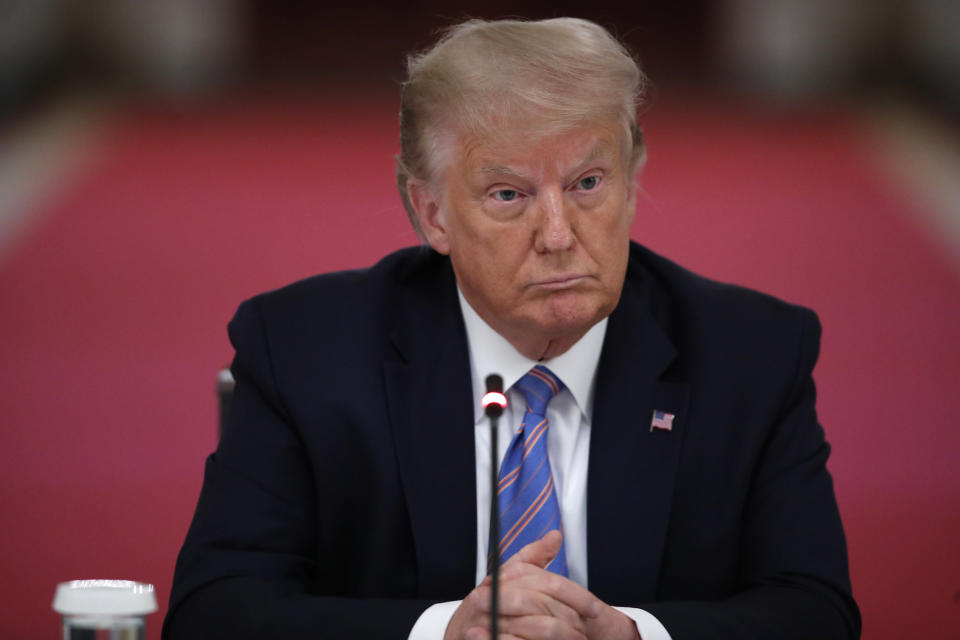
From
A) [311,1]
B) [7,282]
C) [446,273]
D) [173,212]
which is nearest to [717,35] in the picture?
[311,1]

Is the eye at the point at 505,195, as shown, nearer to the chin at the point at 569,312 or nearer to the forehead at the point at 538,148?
the forehead at the point at 538,148

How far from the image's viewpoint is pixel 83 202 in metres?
6.82

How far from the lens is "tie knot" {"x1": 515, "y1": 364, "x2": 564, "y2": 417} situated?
1892 millimetres

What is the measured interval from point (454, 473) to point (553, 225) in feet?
1.28

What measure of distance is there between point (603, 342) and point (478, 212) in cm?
31

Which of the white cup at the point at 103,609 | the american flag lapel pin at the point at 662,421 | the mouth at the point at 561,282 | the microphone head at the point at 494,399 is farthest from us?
the american flag lapel pin at the point at 662,421

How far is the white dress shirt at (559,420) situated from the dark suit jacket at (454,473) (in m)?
0.03

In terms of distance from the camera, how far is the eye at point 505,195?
5.91 feet

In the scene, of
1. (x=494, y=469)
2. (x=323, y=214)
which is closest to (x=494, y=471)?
(x=494, y=469)

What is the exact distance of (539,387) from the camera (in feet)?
6.23

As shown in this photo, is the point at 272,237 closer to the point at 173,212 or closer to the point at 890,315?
the point at 173,212

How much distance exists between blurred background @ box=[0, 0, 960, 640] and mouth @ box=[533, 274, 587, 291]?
38 centimetres

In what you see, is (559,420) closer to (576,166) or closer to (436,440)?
(436,440)

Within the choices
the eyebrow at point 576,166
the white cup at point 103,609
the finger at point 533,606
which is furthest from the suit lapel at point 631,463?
the white cup at point 103,609
